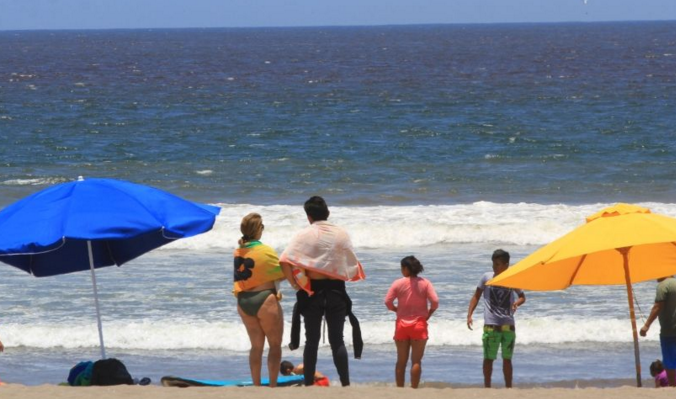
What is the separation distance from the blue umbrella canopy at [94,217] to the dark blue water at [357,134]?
1498cm

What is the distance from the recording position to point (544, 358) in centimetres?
1082

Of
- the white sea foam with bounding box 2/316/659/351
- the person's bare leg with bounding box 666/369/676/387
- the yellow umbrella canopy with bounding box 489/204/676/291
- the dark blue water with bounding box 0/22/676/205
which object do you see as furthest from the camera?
the dark blue water with bounding box 0/22/676/205

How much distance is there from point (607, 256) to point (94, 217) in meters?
3.52

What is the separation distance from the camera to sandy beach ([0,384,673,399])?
7312mm

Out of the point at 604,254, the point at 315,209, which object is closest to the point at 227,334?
the point at 315,209

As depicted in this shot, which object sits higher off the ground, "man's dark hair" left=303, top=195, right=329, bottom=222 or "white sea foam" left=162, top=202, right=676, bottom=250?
"white sea foam" left=162, top=202, right=676, bottom=250

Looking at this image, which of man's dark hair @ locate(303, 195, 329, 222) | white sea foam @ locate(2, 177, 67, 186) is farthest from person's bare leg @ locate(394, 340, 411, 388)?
white sea foam @ locate(2, 177, 67, 186)

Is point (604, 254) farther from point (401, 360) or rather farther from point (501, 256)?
point (401, 360)

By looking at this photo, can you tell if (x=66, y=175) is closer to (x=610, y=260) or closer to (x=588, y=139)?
(x=588, y=139)

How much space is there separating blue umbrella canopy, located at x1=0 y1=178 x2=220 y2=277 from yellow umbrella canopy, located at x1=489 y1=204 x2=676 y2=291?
2068mm

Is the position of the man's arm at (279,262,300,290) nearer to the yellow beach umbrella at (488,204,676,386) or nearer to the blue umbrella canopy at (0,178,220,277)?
the blue umbrella canopy at (0,178,220,277)

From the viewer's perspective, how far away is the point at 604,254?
8023 millimetres

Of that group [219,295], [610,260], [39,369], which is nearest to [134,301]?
[219,295]

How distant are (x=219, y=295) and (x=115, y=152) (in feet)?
62.3
